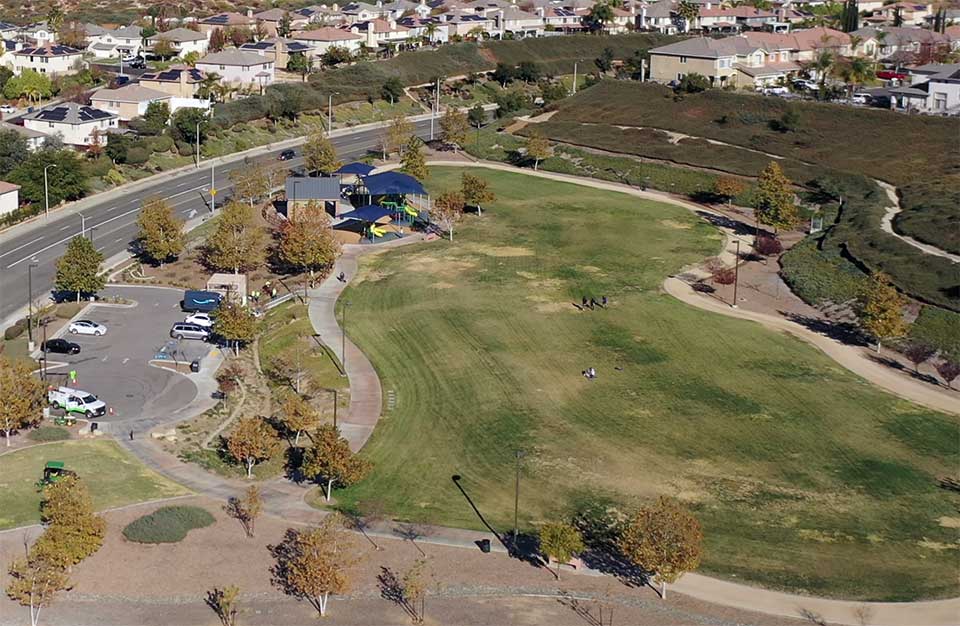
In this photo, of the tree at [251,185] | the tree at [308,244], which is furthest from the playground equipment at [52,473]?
the tree at [251,185]

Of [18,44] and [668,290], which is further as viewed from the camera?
[18,44]

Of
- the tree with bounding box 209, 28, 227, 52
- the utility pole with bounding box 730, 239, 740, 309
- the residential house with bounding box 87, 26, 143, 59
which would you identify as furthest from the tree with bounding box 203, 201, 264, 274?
the residential house with bounding box 87, 26, 143, 59

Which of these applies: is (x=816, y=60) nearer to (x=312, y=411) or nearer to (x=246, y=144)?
(x=246, y=144)

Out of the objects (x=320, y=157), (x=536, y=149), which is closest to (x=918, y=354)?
(x=536, y=149)

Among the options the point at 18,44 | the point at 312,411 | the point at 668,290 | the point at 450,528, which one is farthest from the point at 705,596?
the point at 18,44

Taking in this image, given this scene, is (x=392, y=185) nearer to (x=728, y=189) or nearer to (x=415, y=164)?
(x=415, y=164)

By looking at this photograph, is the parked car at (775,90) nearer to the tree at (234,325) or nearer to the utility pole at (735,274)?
the utility pole at (735,274)

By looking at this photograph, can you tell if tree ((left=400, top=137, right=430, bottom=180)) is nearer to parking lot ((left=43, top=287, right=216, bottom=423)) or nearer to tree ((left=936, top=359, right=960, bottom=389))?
parking lot ((left=43, top=287, right=216, bottom=423))
